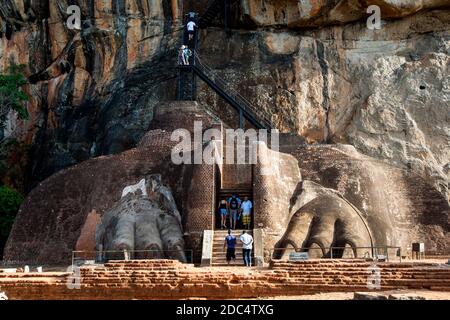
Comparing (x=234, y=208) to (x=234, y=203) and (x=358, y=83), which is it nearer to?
(x=234, y=203)

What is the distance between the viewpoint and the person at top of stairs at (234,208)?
2391 centimetres

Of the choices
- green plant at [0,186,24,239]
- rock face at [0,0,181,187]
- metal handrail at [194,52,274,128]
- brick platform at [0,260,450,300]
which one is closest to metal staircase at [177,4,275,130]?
metal handrail at [194,52,274,128]

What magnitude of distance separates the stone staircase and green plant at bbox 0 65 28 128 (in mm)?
17413

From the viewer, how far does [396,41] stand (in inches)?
1443

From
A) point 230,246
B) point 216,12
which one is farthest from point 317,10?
point 230,246

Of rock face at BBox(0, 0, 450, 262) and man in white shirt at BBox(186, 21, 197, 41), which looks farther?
rock face at BBox(0, 0, 450, 262)

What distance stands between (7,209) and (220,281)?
1785 centimetres

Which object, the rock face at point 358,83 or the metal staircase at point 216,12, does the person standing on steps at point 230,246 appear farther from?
the metal staircase at point 216,12

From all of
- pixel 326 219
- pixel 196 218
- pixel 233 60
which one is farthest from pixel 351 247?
pixel 233 60

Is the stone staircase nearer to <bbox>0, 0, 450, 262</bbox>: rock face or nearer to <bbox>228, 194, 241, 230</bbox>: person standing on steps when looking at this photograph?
<bbox>228, 194, 241, 230</bbox>: person standing on steps

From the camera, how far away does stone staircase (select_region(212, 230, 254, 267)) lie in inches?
858

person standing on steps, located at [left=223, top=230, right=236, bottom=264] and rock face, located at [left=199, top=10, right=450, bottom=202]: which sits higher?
rock face, located at [left=199, top=10, right=450, bottom=202]

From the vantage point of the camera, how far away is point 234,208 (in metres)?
24.2

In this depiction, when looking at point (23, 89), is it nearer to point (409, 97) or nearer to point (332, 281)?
point (409, 97)
